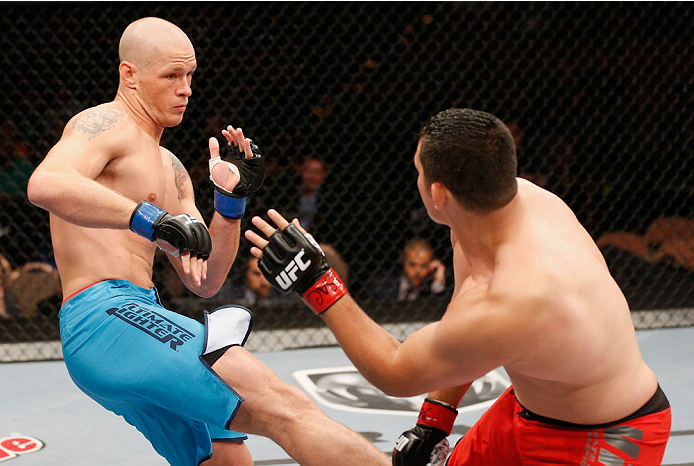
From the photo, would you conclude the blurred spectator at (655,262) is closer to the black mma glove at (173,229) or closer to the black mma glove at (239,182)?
the black mma glove at (239,182)

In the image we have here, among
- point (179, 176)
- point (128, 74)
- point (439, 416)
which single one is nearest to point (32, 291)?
point (179, 176)

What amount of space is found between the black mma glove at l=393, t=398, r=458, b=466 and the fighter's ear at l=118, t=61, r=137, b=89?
104cm

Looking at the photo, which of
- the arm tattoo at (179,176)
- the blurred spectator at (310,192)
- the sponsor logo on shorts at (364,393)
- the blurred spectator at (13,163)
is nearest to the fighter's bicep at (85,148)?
the arm tattoo at (179,176)

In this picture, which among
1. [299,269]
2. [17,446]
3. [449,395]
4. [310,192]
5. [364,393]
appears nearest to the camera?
[299,269]

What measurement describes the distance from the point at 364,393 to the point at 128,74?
1622mm

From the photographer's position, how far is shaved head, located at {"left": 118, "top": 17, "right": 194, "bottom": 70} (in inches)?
76.5

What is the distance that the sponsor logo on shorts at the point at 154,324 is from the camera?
5.60ft

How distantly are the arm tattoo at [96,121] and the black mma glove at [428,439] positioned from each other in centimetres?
95

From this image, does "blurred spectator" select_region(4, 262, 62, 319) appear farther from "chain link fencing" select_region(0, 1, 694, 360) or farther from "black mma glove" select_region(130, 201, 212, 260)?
"black mma glove" select_region(130, 201, 212, 260)

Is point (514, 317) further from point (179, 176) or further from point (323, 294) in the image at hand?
point (179, 176)

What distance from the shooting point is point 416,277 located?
4.33 meters

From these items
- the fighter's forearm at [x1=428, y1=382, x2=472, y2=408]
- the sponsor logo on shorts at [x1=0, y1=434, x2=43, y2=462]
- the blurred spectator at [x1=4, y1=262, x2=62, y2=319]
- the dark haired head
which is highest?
the dark haired head

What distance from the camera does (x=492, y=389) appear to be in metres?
3.07

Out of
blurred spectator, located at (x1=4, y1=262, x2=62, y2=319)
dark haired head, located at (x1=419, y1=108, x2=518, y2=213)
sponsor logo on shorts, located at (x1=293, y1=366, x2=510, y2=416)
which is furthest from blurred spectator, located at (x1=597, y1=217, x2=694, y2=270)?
dark haired head, located at (x1=419, y1=108, x2=518, y2=213)
